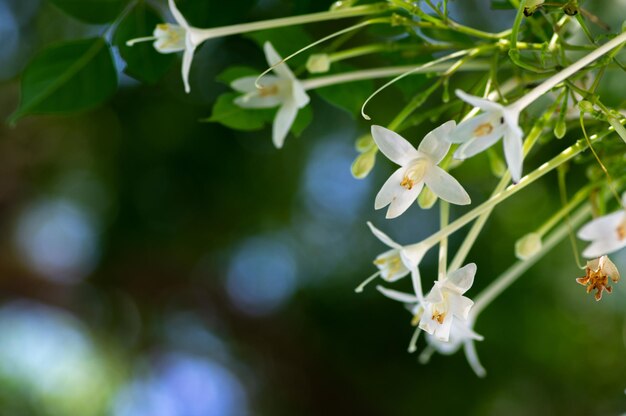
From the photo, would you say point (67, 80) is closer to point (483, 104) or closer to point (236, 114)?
point (236, 114)

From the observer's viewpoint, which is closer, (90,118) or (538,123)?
(538,123)

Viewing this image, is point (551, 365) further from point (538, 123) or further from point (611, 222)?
point (611, 222)

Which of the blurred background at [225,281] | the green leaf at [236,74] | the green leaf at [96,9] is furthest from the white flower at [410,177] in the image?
the blurred background at [225,281]

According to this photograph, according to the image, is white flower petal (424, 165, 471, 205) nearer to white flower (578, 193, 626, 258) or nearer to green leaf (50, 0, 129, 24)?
white flower (578, 193, 626, 258)

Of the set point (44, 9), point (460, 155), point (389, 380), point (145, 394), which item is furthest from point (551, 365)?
point (460, 155)

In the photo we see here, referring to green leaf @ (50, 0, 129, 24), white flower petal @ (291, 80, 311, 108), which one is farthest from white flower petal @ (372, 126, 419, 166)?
green leaf @ (50, 0, 129, 24)

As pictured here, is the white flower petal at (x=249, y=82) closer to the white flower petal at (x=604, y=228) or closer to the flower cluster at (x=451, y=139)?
the flower cluster at (x=451, y=139)

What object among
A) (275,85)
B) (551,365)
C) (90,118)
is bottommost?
(551,365)
